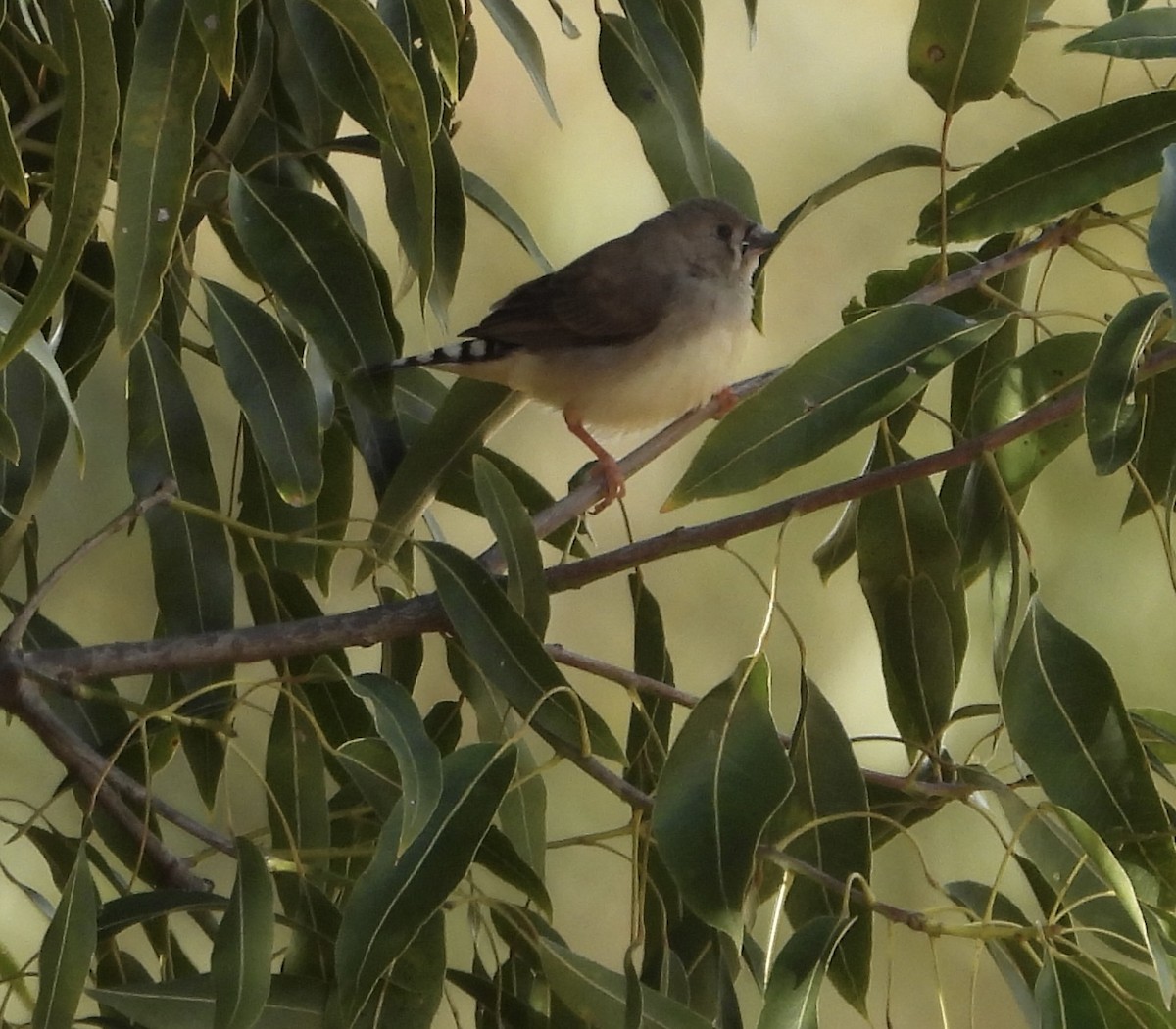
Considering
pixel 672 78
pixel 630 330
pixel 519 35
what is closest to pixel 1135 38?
pixel 672 78

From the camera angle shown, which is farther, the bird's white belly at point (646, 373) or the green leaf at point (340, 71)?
the bird's white belly at point (646, 373)

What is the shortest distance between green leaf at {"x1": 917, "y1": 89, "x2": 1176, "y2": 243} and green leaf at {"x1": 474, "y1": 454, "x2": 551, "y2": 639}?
570mm

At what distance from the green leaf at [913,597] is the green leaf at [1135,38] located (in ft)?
1.90

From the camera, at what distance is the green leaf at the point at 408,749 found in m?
1.32

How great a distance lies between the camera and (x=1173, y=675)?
408 cm

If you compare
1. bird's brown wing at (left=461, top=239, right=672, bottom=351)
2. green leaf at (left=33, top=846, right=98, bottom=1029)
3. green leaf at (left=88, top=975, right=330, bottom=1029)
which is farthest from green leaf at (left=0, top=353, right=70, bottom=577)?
bird's brown wing at (left=461, top=239, right=672, bottom=351)

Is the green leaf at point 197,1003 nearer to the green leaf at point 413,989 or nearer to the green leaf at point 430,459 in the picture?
the green leaf at point 413,989

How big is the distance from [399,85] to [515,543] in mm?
525

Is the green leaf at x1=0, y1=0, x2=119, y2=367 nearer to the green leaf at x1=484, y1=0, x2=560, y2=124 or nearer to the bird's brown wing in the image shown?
the green leaf at x1=484, y1=0, x2=560, y2=124

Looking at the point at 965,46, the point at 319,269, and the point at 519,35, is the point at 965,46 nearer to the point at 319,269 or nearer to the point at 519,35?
the point at 519,35

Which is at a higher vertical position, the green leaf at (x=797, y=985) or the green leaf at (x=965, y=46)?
the green leaf at (x=965, y=46)

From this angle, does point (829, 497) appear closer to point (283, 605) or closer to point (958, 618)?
point (958, 618)

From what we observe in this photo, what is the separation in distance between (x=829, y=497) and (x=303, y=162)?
3.09 feet

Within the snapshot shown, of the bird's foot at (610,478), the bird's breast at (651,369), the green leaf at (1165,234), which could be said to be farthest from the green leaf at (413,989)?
the bird's breast at (651,369)
